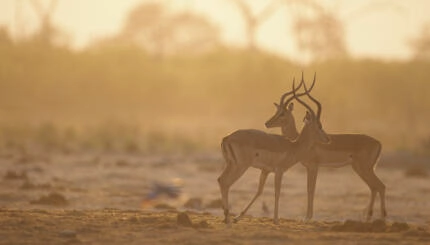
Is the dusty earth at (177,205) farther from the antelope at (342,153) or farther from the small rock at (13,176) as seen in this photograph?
the antelope at (342,153)

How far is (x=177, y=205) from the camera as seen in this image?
1938 cm

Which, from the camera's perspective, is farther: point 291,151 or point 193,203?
point 193,203

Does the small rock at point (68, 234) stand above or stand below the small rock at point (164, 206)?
below

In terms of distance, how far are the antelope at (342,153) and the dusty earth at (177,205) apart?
65 centimetres

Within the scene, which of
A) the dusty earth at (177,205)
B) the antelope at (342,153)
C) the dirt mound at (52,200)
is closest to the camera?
the dusty earth at (177,205)

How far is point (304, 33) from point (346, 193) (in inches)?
1496

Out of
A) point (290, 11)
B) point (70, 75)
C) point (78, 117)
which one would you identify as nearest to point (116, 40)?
point (290, 11)

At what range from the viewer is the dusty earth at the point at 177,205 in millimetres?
13414

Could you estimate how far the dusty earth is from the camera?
44.0ft

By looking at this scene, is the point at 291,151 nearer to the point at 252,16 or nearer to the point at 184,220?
the point at 184,220

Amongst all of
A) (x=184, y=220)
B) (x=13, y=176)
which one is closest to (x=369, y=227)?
(x=184, y=220)

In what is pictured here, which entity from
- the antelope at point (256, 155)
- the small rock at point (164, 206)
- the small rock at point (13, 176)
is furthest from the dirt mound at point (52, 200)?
the antelope at point (256, 155)

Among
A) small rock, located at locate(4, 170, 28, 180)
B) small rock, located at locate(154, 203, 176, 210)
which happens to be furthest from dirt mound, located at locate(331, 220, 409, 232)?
small rock, located at locate(4, 170, 28, 180)

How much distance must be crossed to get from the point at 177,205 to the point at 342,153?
153 inches
